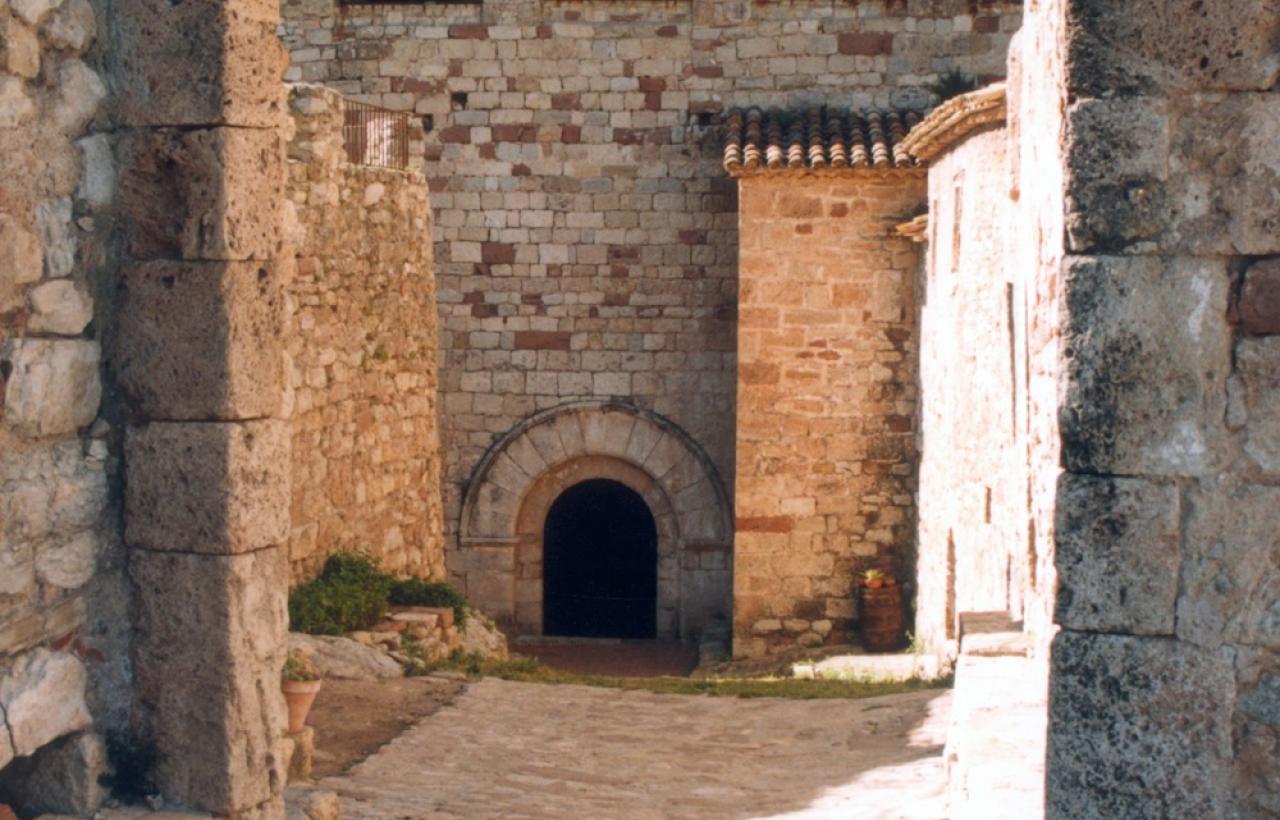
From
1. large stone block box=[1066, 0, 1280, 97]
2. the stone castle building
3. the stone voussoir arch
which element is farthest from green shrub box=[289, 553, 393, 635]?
large stone block box=[1066, 0, 1280, 97]

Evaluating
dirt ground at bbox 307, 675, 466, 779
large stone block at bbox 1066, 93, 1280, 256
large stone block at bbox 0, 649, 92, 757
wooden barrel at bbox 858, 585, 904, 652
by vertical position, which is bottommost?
wooden barrel at bbox 858, 585, 904, 652

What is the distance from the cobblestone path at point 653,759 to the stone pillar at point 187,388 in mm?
1902

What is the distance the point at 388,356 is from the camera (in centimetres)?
1143

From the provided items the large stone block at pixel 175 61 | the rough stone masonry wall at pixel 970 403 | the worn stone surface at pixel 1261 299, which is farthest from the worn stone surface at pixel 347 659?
the worn stone surface at pixel 1261 299

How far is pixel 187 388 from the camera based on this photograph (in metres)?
4.93

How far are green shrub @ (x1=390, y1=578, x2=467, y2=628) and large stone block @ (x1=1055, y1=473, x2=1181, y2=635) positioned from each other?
26.1 feet

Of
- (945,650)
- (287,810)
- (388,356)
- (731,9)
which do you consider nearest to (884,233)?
(731,9)

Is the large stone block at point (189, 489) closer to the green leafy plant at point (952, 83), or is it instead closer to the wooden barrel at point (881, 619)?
the wooden barrel at point (881, 619)

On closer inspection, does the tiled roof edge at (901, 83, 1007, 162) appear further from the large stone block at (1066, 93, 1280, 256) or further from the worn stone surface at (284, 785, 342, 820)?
the large stone block at (1066, 93, 1280, 256)

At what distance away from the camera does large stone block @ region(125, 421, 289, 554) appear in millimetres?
4910

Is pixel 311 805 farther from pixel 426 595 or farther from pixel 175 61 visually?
pixel 426 595

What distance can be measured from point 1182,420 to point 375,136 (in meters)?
9.96

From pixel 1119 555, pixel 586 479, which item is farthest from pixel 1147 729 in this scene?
pixel 586 479

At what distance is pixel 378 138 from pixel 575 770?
633 cm
